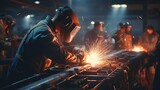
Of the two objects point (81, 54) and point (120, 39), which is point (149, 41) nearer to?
point (120, 39)

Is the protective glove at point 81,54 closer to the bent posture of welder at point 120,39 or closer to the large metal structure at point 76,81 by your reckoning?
the large metal structure at point 76,81

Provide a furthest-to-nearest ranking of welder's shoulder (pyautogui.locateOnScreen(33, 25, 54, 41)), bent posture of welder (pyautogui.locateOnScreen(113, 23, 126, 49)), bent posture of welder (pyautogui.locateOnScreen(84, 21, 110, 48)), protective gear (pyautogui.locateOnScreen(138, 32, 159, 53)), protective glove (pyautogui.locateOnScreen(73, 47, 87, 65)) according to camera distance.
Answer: bent posture of welder (pyautogui.locateOnScreen(113, 23, 126, 49)), bent posture of welder (pyautogui.locateOnScreen(84, 21, 110, 48)), protective gear (pyautogui.locateOnScreen(138, 32, 159, 53)), protective glove (pyautogui.locateOnScreen(73, 47, 87, 65)), welder's shoulder (pyautogui.locateOnScreen(33, 25, 54, 41))

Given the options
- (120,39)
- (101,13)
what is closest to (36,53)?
(120,39)

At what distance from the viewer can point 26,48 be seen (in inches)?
162

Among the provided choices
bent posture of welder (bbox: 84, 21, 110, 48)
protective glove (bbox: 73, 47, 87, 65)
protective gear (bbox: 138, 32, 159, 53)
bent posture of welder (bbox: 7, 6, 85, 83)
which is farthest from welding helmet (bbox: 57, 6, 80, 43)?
protective gear (bbox: 138, 32, 159, 53)

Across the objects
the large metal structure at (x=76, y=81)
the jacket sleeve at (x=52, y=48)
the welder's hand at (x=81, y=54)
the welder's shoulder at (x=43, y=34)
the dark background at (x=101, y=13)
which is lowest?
the large metal structure at (x=76, y=81)

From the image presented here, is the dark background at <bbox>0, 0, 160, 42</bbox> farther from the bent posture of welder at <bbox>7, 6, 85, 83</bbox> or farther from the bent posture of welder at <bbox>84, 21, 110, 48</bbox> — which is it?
the bent posture of welder at <bbox>7, 6, 85, 83</bbox>

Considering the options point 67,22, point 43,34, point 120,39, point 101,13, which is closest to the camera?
point 43,34

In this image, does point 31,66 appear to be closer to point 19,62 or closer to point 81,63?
point 19,62

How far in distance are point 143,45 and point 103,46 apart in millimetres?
1774

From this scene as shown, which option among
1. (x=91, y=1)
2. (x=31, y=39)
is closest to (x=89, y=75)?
(x=31, y=39)

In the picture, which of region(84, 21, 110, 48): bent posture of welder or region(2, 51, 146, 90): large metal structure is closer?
region(2, 51, 146, 90): large metal structure

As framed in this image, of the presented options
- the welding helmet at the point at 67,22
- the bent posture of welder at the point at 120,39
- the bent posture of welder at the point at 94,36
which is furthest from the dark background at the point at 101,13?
the welding helmet at the point at 67,22

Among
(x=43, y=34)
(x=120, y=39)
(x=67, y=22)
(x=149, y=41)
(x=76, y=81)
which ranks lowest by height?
(x=76, y=81)
